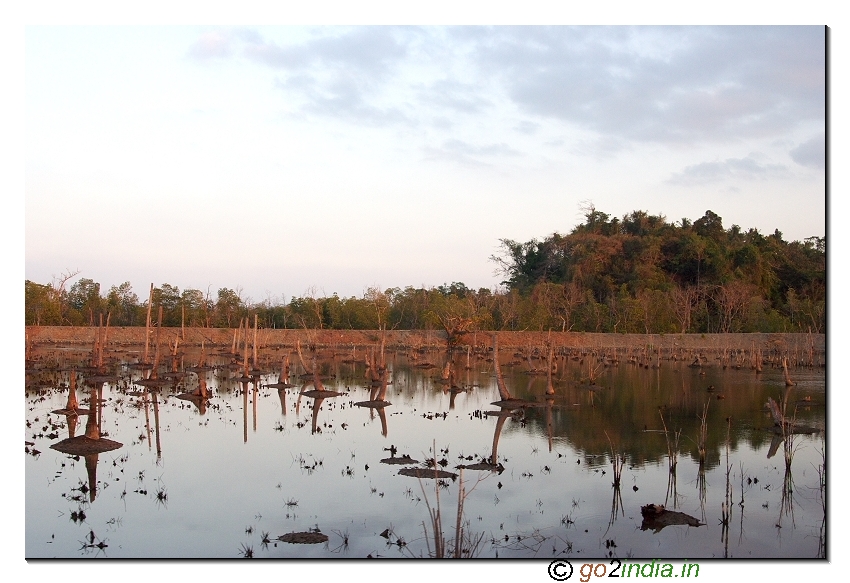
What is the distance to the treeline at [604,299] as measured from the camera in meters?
55.7

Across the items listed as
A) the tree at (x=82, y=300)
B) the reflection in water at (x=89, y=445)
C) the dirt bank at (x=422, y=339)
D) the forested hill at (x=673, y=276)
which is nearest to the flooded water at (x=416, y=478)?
the reflection in water at (x=89, y=445)

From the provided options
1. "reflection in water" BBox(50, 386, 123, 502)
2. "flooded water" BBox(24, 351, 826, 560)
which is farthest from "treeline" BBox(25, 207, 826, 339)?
"reflection in water" BBox(50, 386, 123, 502)

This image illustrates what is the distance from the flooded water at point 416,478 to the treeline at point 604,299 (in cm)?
3171

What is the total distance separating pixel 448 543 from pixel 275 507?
3602 mm

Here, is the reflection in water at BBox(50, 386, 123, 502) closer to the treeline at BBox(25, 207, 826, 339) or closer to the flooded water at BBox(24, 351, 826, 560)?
the flooded water at BBox(24, 351, 826, 560)

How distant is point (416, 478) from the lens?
13430 millimetres

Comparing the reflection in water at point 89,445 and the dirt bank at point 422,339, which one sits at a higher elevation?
the dirt bank at point 422,339

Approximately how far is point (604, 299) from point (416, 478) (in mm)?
52142

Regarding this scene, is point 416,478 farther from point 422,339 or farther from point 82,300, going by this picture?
point 82,300

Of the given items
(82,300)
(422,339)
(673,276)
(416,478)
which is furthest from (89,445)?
(673,276)

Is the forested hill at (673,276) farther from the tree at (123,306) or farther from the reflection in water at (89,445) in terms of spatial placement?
the reflection in water at (89,445)

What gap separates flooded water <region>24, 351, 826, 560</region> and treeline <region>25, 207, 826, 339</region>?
31710mm

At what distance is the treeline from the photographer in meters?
55.7

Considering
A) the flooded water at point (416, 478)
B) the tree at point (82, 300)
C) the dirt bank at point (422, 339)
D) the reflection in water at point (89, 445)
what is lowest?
the flooded water at point (416, 478)
